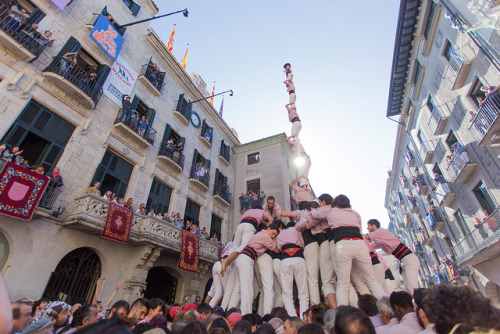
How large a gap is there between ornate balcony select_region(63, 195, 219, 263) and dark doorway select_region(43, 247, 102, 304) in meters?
1.11

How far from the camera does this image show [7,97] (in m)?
8.32

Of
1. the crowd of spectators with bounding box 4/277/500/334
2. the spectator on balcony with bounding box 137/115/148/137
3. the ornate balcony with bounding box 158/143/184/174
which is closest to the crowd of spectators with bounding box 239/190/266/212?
the ornate balcony with bounding box 158/143/184/174

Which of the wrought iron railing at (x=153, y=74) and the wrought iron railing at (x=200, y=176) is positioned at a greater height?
the wrought iron railing at (x=153, y=74)

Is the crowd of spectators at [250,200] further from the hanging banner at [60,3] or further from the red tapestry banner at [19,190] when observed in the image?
the hanging banner at [60,3]

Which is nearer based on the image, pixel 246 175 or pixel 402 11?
pixel 402 11

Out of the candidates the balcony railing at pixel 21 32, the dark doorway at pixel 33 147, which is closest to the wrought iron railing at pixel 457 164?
the dark doorway at pixel 33 147

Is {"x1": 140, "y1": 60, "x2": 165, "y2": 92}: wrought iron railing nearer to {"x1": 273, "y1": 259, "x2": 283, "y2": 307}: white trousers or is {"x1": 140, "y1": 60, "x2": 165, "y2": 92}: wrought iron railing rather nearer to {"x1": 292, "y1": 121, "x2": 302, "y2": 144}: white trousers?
{"x1": 292, "y1": 121, "x2": 302, "y2": 144}: white trousers

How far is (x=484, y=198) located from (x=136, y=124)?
56.6 ft

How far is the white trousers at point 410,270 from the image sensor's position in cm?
494

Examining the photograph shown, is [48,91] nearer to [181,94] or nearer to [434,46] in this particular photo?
[181,94]

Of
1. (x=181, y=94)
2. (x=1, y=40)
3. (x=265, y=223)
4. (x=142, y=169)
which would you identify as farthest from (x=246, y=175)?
(x=1, y=40)

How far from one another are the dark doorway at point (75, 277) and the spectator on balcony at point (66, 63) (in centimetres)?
674

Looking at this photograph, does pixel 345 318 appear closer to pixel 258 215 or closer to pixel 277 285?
pixel 277 285

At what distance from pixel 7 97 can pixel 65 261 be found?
5.84 meters
